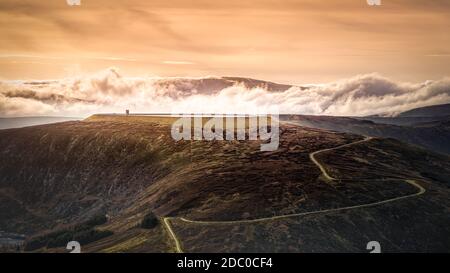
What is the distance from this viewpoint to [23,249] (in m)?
185

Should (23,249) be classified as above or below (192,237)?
below

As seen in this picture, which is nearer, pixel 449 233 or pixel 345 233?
pixel 345 233

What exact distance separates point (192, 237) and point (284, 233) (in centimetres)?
2055
